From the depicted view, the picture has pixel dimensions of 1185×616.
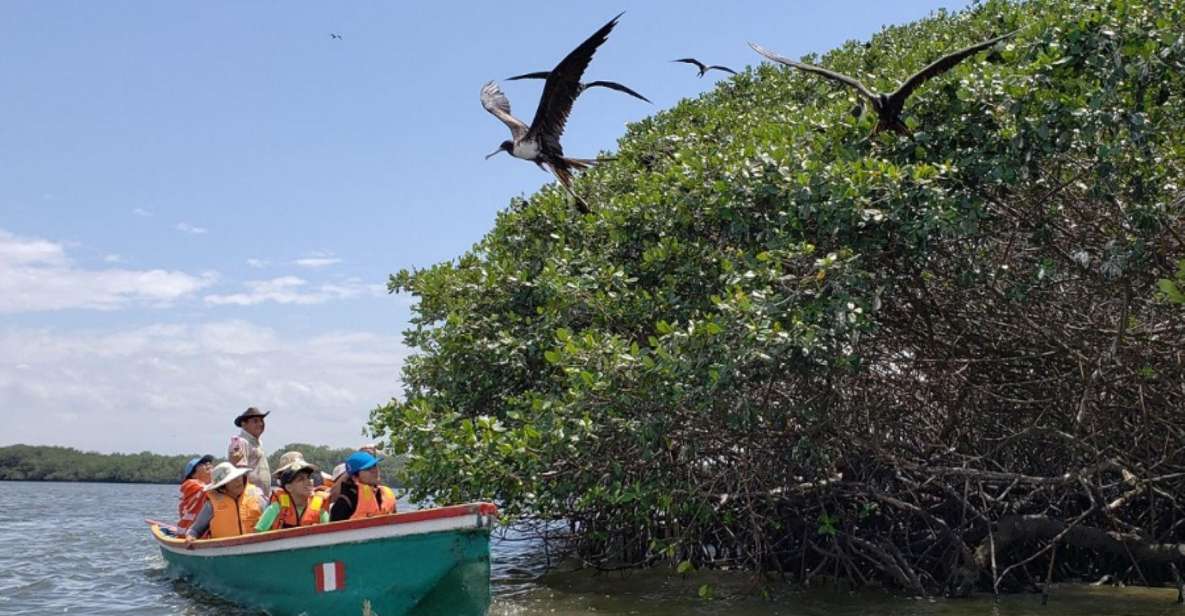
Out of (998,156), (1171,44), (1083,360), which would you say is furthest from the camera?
(1083,360)

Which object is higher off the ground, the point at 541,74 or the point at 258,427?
the point at 541,74

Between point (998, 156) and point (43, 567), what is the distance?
44.7 feet

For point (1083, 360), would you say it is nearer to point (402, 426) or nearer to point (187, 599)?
point (402, 426)

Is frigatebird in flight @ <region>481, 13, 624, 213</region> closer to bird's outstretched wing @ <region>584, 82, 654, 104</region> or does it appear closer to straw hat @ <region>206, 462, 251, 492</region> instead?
bird's outstretched wing @ <region>584, 82, 654, 104</region>

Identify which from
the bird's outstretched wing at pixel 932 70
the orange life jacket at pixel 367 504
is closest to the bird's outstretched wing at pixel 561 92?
the bird's outstretched wing at pixel 932 70

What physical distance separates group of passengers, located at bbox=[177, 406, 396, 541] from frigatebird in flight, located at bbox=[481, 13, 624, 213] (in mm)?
2813

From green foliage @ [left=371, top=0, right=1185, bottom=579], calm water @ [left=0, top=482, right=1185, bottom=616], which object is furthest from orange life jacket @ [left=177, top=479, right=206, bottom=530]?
green foliage @ [left=371, top=0, right=1185, bottom=579]

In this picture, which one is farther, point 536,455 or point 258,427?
point 258,427

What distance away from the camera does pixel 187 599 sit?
1116 cm

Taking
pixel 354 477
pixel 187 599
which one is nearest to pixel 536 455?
pixel 354 477

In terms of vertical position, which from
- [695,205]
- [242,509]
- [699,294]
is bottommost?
[242,509]

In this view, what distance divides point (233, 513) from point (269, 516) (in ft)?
3.49

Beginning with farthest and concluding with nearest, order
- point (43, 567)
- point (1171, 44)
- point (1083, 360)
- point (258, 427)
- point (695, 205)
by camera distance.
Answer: point (43, 567)
point (258, 427)
point (695, 205)
point (1083, 360)
point (1171, 44)

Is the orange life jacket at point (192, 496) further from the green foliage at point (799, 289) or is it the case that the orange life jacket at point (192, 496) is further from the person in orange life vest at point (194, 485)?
the green foliage at point (799, 289)
